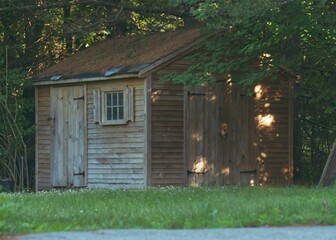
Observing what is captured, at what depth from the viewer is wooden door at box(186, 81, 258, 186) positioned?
24.6 m

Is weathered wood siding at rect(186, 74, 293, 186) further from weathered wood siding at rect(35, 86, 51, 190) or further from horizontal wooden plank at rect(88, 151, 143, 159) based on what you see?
weathered wood siding at rect(35, 86, 51, 190)

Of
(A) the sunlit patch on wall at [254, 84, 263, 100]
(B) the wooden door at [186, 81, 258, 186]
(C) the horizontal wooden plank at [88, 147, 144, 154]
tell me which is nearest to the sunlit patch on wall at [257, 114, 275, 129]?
(B) the wooden door at [186, 81, 258, 186]

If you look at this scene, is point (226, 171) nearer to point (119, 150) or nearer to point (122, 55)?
point (119, 150)

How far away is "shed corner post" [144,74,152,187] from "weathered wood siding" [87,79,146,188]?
6.4 inches

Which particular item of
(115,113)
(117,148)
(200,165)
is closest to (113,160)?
(117,148)

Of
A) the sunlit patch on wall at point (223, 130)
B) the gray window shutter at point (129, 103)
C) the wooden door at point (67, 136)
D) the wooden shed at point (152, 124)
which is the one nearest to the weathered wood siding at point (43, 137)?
the wooden shed at point (152, 124)

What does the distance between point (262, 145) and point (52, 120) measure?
639 centimetres

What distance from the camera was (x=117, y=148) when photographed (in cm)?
2489

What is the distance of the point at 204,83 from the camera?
24547 millimetres

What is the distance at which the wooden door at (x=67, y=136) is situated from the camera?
26.1 metres

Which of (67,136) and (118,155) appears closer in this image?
(118,155)

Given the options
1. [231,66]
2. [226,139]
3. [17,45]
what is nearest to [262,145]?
[226,139]

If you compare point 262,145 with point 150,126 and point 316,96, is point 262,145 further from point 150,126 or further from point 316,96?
point 150,126

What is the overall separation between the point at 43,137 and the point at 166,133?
A: 508 cm
